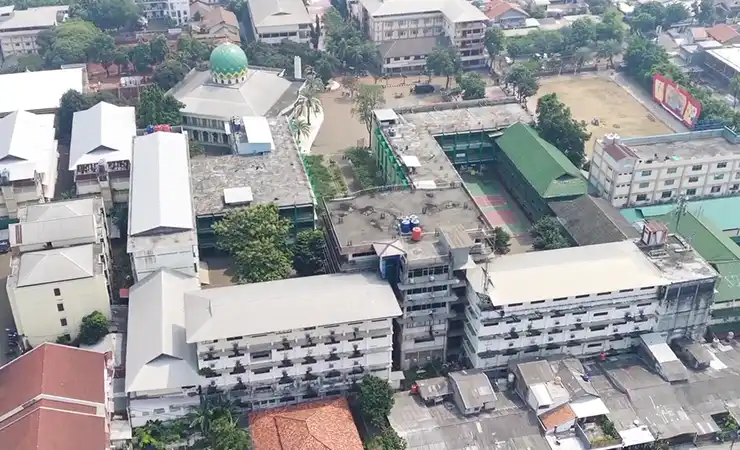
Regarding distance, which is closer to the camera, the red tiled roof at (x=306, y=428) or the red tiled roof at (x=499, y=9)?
the red tiled roof at (x=306, y=428)

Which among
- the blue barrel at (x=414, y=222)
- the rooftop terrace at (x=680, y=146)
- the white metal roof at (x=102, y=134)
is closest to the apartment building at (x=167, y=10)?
the white metal roof at (x=102, y=134)

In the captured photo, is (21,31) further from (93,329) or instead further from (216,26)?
(93,329)

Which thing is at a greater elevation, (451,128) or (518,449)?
(451,128)

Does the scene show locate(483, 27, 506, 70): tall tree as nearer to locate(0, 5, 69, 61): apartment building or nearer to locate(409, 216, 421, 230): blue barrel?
locate(409, 216, 421, 230): blue barrel

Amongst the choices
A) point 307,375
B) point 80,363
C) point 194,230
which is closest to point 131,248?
point 194,230

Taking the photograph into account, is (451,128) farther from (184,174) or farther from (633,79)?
(633,79)

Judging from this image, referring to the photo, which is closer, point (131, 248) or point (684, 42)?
point (131, 248)

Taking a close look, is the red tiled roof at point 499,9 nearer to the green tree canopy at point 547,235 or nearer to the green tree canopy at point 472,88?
the green tree canopy at point 472,88
